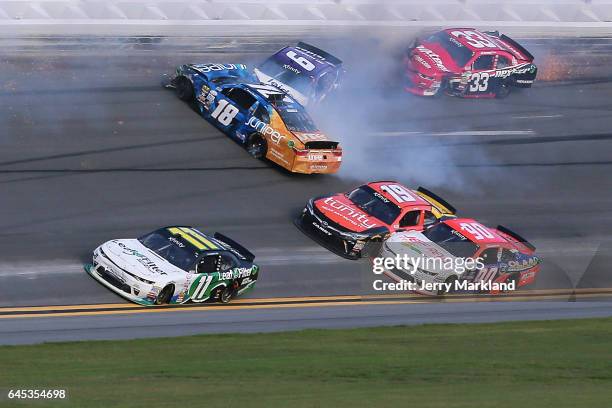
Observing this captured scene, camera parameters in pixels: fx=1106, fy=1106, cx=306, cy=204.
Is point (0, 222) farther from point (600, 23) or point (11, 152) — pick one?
point (600, 23)

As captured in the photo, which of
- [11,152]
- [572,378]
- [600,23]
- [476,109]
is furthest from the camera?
[600,23]

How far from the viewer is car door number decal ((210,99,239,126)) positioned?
25.9 metres

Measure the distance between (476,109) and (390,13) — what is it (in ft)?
22.2

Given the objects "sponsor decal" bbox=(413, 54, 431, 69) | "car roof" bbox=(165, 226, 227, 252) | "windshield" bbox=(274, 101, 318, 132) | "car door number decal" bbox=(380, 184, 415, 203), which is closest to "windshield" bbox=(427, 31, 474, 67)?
"sponsor decal" bbox=(413, 54, 431, 69)

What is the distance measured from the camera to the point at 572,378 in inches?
603

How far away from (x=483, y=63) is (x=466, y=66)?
0.60 meters

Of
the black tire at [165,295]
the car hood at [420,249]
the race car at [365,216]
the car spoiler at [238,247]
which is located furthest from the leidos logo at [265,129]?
the black tire at [165,295]

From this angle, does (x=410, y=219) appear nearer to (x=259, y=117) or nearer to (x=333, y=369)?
(x=259, y=117)

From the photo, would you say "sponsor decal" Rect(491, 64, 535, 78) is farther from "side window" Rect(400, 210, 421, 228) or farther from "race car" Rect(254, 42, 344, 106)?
"side window" Rect(400, 210, 421, 228)

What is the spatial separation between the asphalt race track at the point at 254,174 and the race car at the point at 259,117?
1.15ft

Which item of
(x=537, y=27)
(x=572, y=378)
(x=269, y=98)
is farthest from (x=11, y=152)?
(x=537, y=27)

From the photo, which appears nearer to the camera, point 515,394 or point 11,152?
point 515,394

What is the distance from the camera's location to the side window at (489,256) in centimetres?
2100

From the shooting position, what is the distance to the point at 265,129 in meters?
25.2
